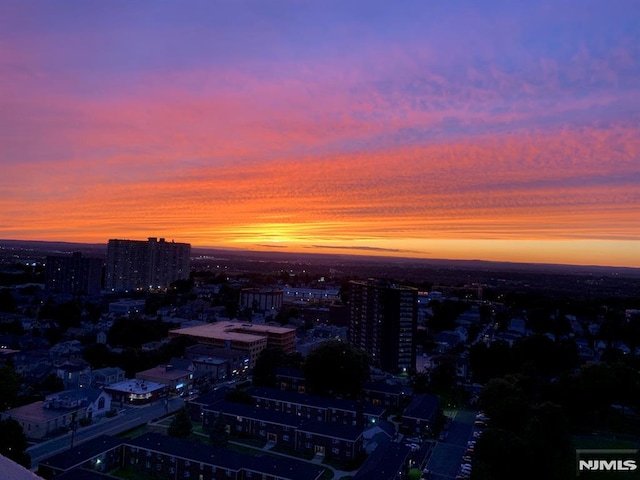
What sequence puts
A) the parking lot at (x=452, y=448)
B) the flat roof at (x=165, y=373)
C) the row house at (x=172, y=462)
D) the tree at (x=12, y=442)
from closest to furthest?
the tree at (x=12, y=442) < the row house at (x=172, y=462) < the parking lot at (x=452, y=448) < the flat roof at (x=165, y=373)

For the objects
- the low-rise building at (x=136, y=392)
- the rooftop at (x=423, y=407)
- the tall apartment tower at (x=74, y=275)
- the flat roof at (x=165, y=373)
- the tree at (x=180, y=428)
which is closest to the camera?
the tree at (x=180, y=428)

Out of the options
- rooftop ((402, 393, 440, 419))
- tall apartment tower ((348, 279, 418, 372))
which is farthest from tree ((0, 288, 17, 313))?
rooftop ((402, 393, 440, 419))

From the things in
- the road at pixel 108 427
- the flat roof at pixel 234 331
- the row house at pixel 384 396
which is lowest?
the road at pixel 108 427

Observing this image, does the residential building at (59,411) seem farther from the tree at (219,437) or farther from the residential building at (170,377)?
the tree at (219,437)

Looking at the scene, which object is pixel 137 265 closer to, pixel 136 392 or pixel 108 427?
pixel 136 392
